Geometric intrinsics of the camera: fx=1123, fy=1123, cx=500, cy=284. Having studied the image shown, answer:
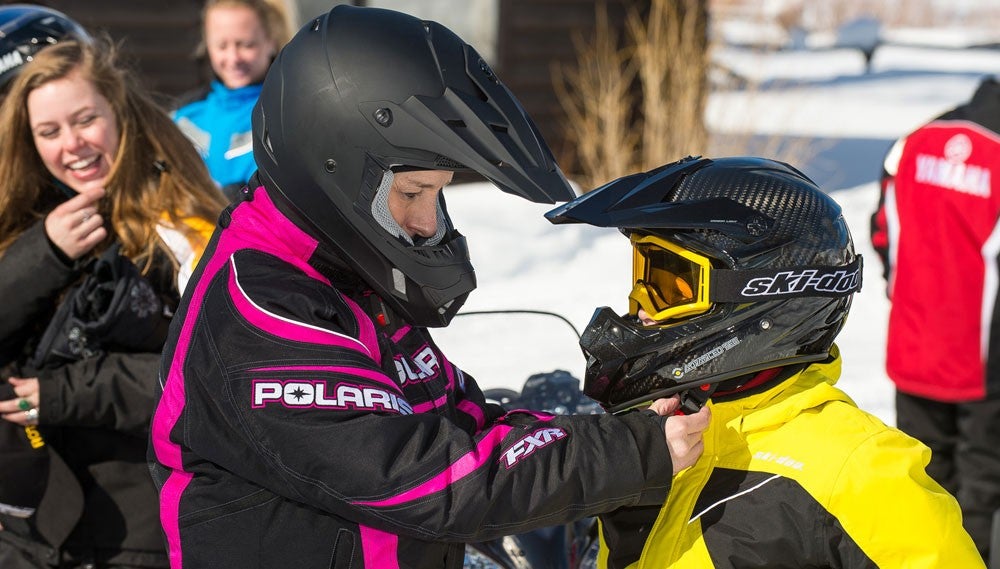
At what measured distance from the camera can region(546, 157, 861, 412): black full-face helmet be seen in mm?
1948

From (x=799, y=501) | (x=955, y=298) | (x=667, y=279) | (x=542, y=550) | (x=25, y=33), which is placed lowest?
(x=955, y=298)

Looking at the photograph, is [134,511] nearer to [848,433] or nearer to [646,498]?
[646,498]

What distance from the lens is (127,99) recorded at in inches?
114

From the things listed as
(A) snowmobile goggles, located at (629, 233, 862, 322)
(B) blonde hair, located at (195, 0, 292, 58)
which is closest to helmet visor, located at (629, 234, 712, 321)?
(A) snowmobile goggles, located at (629, 233, 862, 322)

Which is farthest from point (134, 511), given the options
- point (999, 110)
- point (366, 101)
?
point (999, 110)

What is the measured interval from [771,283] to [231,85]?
340 centimetres

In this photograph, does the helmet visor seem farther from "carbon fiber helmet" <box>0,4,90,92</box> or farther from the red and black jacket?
the red and black jacket

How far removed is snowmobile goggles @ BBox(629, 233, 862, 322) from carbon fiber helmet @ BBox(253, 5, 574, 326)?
29 cm

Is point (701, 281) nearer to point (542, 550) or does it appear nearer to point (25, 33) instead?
point (542, 550)

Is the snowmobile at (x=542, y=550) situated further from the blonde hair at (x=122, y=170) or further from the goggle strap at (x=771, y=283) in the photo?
the blonde hair at (x=122, y=170)

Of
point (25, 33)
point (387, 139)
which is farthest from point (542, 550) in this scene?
point (25, 33)

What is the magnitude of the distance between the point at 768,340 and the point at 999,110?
290cm

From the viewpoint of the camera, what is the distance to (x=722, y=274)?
6.39 ft

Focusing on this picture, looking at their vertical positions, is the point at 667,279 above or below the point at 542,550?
above
